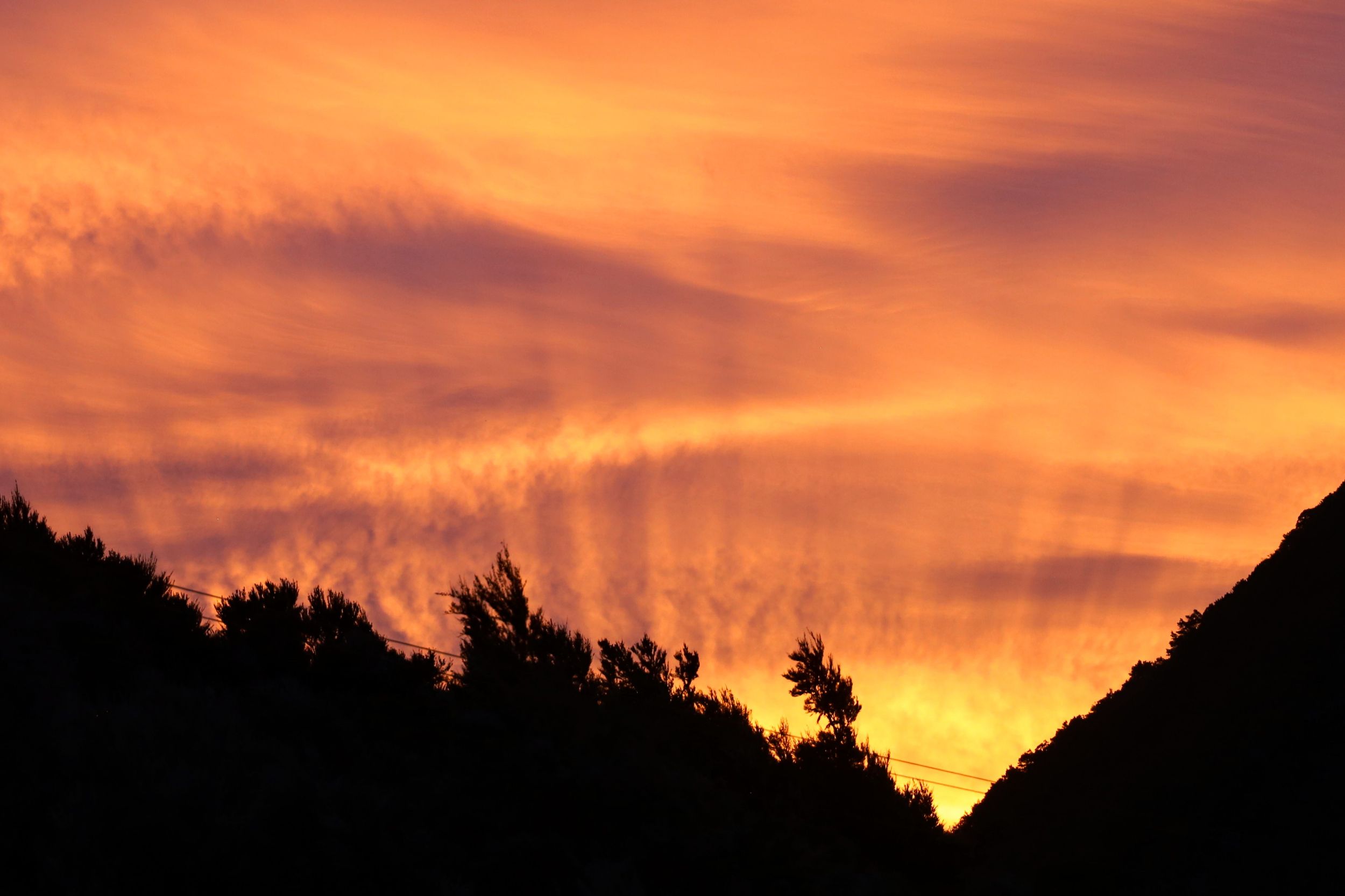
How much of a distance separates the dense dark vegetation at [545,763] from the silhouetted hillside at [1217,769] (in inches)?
3.8

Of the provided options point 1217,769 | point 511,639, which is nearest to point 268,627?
point 511,639

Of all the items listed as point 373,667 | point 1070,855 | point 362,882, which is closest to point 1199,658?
point 1070,855

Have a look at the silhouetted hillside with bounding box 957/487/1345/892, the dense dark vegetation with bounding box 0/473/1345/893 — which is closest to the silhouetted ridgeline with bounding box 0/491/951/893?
the dense dark vegetation with bounding box 0/473/1345/893

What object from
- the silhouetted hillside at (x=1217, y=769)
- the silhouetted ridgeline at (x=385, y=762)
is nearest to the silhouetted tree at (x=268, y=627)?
the silhouetted ridgeline at (x=385, y=762)

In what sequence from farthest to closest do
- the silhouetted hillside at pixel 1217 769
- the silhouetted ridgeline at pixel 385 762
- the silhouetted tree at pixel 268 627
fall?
the silhouetted tree at pixel 268 627 → the silhouetted hillside at pixel 1217 769 → the silhouetted ridgeline at pixel 385 762

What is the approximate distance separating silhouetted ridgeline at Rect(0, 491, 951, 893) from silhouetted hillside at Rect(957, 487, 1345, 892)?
4.15 metres

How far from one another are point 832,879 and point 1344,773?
478 inches

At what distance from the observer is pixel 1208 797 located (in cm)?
2594

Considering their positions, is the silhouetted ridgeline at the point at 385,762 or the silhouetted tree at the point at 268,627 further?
the silhouetted tree at the point at 268,627

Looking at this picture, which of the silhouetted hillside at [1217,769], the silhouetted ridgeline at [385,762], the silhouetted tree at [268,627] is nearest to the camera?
the silhouetted ridgeline at [385,762]

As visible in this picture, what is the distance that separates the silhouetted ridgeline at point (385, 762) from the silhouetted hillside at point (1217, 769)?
4.15 m

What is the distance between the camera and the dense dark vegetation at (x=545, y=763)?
17797 mm

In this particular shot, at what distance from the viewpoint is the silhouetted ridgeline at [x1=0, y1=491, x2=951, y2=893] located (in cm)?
1744

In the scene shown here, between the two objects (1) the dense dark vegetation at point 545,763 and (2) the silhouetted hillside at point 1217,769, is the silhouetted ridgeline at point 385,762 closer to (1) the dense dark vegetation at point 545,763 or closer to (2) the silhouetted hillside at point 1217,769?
(1) the dense dark vegetation at point 545,763
